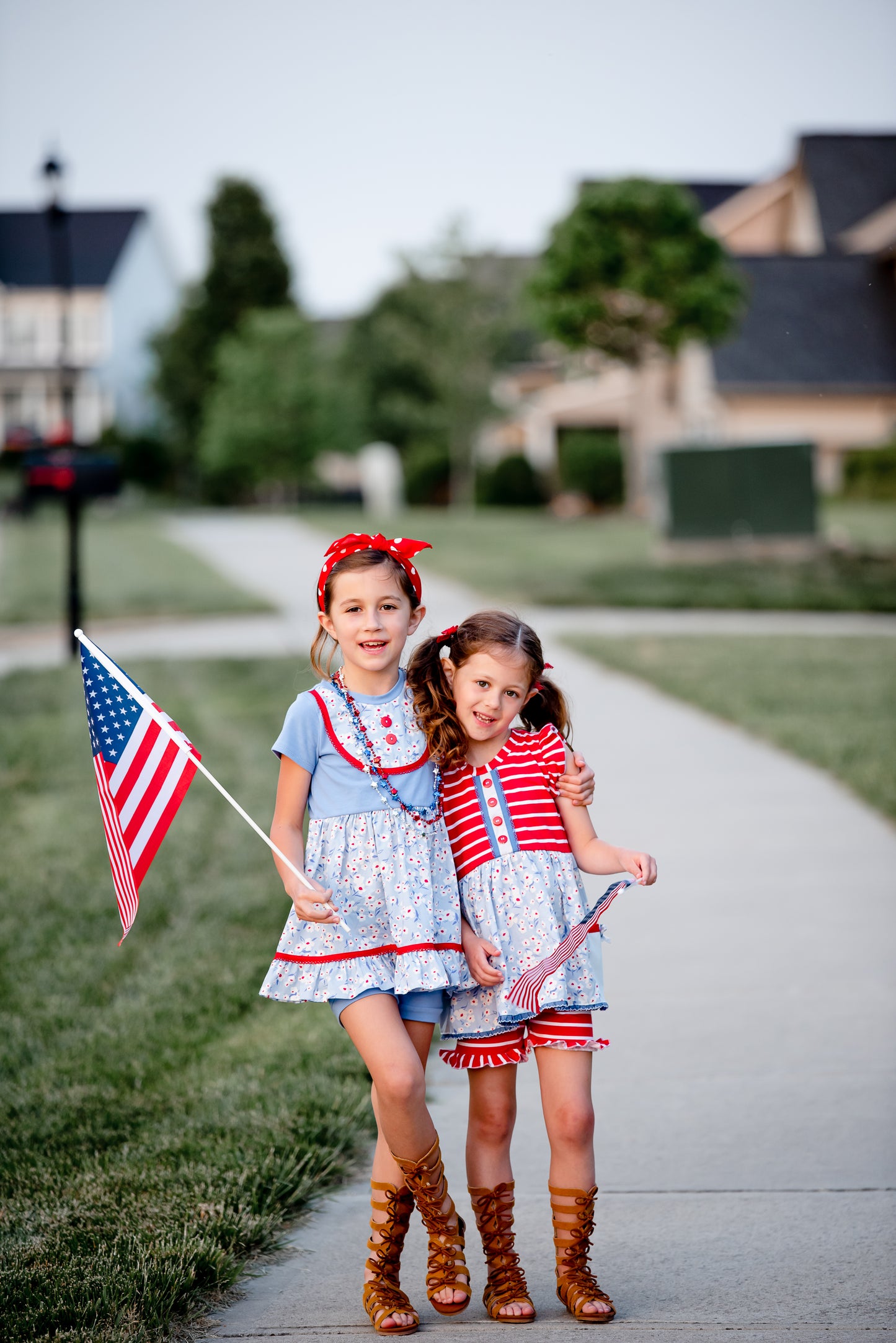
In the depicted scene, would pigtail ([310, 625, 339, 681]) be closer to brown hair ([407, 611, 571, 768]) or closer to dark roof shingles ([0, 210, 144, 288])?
brown hair ([407, 611, 571, 768])

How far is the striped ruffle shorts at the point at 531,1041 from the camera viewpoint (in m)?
3.05

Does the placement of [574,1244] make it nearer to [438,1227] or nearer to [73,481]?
[438,1227]

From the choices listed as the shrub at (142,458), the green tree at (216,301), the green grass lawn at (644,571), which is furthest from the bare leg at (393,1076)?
the green tree at (216,301)

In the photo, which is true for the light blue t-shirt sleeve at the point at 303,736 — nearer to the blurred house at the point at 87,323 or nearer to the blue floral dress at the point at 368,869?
the blue floral dress at the point at 368,869

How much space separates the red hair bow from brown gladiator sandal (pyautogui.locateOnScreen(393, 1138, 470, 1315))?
3.67 ft

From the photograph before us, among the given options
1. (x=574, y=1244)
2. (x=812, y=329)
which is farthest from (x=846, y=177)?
(x=574, y=1244)

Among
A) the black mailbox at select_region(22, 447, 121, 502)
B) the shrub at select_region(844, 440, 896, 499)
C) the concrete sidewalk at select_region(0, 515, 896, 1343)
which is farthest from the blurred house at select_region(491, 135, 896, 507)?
the concrete sidewalk at select_region(0, 515, 896, 1343)

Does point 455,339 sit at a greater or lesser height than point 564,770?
greater

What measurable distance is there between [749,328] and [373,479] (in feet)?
29.7

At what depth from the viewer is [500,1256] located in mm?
2996

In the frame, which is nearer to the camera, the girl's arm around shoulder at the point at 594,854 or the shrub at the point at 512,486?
the girl's arm around shoulder at the point at 594,854

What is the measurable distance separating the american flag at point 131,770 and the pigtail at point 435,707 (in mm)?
531

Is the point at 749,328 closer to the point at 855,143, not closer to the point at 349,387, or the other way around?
the point at 855,143

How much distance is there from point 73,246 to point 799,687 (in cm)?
4077
